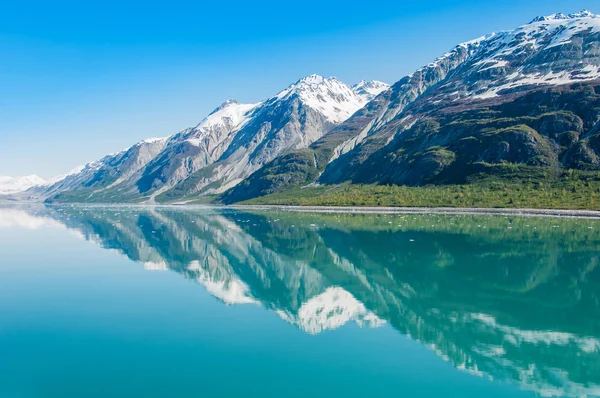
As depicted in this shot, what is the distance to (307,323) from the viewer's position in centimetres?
3095

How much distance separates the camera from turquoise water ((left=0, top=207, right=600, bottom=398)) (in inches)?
836

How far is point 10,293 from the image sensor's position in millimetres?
39219

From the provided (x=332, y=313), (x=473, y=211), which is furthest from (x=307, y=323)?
(x=473, y=211)

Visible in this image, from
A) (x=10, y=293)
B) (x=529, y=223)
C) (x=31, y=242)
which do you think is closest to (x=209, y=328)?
(x=10, y=293)

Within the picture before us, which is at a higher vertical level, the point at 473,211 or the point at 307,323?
the point at 473,211

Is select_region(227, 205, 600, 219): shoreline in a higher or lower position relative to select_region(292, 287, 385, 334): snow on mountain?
higher

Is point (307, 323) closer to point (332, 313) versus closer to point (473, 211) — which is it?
point (332, 313)

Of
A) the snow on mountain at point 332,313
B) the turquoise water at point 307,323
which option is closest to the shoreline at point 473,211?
the turquoise water at point 307,323

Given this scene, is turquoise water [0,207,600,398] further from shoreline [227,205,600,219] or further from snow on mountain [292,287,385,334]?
shoreline [227,205,600,219]

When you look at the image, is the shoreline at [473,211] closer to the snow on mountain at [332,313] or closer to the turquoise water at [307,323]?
the turquoise water at [307,323]

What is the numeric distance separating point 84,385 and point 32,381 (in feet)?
8.32

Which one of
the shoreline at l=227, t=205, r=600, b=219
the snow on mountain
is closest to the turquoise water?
the snow on mountain

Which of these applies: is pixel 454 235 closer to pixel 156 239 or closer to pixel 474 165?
pixel 156 239

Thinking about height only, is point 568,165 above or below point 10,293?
above
